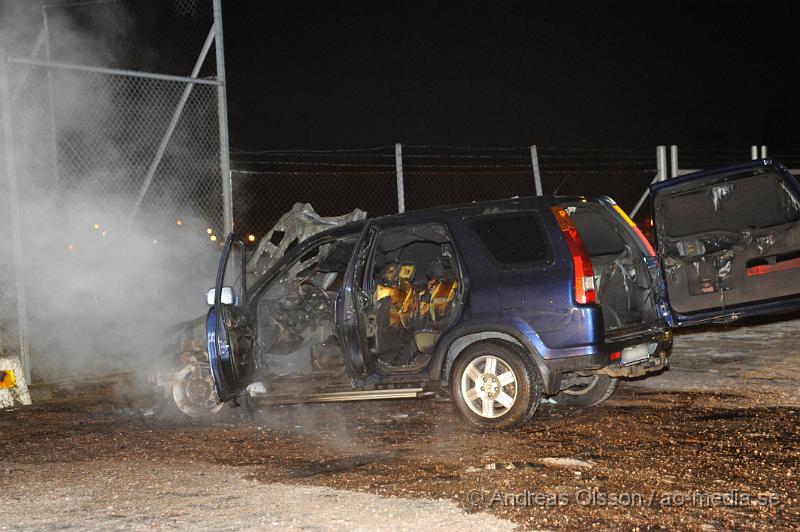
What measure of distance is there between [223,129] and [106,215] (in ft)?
6.87

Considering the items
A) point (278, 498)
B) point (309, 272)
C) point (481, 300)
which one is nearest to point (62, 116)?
point (309, 272)

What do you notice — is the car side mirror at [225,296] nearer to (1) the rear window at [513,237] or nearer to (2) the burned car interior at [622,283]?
(1) the rear window at [513,237]

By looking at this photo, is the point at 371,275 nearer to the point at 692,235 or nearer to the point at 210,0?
the point at 692,235

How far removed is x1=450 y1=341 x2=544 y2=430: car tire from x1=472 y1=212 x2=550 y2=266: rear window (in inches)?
24.9

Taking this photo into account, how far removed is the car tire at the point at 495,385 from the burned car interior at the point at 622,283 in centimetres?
89

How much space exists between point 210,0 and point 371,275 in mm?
5471

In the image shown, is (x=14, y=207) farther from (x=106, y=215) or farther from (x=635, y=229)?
(x=635, y=229)

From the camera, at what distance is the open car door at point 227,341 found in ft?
22.8

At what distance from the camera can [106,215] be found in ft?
37.4

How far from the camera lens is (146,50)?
1232 cm

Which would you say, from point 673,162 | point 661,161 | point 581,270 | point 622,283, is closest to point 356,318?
point 581,270

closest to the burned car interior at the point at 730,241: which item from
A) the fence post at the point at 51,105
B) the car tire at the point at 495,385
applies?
the car tire at the point at 495,385

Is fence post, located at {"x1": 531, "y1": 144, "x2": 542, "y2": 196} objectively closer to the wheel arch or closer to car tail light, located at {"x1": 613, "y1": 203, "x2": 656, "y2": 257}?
car tail light, located at {"x1": 613, "y1": 203, "x2": 656, "y2": 257}

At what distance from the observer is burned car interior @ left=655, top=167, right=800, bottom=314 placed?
6.76 m
